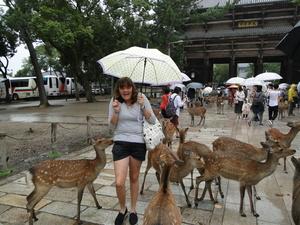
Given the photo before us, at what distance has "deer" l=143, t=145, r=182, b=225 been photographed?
305cm

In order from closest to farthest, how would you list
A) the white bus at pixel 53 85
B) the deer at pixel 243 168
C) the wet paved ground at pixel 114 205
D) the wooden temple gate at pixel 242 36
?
the wet paved ground at pixel 114 205, the deer at pixel 243 168, the wooden temple gate at pixel 242 36, the white bus at pixel 53 85

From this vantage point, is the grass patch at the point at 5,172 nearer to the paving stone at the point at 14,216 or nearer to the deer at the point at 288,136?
the paving stone at the point at 14,216

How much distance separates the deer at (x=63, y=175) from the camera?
4543 millimetres

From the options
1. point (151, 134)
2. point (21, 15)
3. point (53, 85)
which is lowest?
point (53, 85)

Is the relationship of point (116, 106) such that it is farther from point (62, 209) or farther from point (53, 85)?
point (53, 85)

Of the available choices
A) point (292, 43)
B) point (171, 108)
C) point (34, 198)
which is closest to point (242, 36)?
point (171, 108)

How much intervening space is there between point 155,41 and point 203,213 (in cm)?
2699

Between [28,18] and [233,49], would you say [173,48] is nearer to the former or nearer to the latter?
[233,49]

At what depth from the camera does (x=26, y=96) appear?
37.7 meters

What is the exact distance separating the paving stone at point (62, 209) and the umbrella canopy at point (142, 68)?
6.90ft

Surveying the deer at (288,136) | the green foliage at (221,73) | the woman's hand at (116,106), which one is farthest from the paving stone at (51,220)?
the green foliage at (221,73)

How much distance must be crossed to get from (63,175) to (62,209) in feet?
2.30

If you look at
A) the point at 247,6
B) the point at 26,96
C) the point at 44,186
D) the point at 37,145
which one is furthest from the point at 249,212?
the point at 26,96

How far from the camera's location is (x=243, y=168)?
15.9 ft
